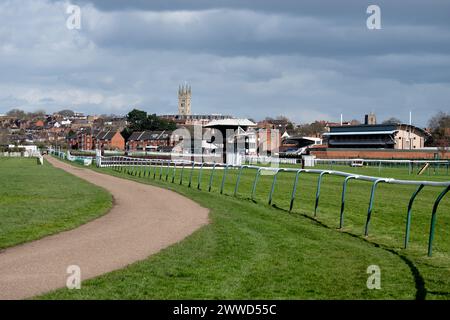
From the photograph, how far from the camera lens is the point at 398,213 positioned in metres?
16.1

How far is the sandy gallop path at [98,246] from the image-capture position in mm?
7695

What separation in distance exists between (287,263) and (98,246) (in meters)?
3.48

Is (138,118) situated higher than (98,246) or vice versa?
(138,118)

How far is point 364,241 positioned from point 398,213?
5.06 meters

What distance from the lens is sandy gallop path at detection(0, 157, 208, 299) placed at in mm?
7695

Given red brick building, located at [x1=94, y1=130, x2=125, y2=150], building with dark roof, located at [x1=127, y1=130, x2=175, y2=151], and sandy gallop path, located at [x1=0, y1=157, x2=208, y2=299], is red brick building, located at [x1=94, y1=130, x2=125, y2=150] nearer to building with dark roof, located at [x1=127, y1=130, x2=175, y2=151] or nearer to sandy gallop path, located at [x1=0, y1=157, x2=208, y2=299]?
building with dark roof, located at [x1=127, y1=130, x2=175, y2=151]

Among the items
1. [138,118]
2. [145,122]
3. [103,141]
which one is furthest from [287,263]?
[103,141]

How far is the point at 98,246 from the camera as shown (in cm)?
1041

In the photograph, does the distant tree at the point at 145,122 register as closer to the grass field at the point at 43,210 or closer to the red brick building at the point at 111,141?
the red brick building at the point at 111,141

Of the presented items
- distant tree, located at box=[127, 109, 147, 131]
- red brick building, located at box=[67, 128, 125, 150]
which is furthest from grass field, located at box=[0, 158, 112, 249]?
distant tree, located at box=[127, 109, 147, 131]

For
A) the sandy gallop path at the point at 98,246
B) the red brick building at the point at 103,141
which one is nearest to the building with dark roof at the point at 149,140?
the red brick building at the point at 103,141

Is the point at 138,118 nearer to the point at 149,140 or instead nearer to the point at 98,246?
the point at 149,140

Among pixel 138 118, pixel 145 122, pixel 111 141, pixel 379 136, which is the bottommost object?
pixel 111 141
